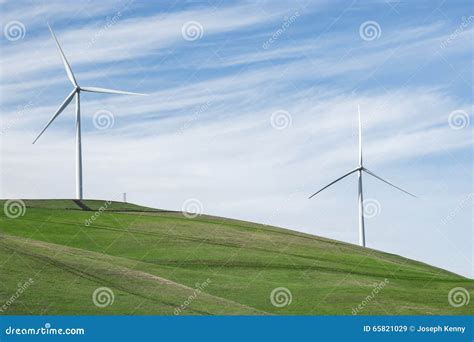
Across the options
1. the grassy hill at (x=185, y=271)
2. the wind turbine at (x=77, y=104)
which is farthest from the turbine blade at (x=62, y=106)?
the grassy hill at (x=185, y=271)

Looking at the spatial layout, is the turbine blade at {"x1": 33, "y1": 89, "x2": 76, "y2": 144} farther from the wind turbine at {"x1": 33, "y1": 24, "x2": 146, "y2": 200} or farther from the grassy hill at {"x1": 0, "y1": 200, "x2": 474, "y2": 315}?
the grassy hill at {"x1": 0, "y1": 200, "x2": 474, "y2": 315}

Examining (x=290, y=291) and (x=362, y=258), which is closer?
(x=290, y=291)

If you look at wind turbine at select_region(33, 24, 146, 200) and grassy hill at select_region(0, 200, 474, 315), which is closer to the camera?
grassy hill at select_region(0, 200, 474, 315)

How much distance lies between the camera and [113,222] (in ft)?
234

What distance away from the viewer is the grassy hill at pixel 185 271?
38750 mm

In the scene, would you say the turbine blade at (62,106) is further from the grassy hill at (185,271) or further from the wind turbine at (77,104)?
the grassy hill at (185,271)

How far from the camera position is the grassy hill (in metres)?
38.8

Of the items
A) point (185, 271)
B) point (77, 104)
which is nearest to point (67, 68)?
point (77, 104)

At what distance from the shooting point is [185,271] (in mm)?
50062

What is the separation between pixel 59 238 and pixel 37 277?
18584 millimetres

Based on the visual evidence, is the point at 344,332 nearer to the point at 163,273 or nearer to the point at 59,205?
the point at 163,273

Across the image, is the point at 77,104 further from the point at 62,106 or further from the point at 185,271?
the point at 185,271

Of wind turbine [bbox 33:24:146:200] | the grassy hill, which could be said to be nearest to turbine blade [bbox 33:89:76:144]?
wind turbine [bbox 33:24:146:200]

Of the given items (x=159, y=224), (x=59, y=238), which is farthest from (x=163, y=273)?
(x=159, y=224)
